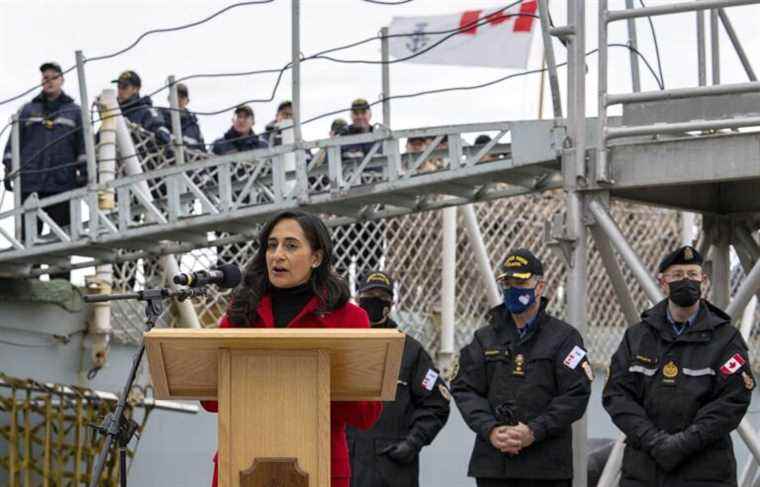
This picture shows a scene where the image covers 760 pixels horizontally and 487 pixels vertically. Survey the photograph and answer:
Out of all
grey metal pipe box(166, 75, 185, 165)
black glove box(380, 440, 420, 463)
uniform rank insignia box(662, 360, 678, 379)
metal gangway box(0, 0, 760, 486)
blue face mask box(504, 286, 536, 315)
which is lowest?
black glove box(380, 440, 420, 463)

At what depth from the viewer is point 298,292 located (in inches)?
213

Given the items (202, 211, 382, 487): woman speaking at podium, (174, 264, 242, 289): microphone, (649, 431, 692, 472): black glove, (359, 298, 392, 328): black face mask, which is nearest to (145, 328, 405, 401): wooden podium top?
(202, 211, 382, 487): woman speaking at podium

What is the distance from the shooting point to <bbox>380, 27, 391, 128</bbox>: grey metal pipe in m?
9.95

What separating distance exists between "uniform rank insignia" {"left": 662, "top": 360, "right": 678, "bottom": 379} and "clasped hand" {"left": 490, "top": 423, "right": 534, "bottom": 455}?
673 millimetres

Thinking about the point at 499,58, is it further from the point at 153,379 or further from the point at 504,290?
the point at 153,379

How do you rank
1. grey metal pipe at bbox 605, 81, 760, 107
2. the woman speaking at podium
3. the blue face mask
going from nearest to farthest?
the woman speaking at podium → grey metal pipe at bbox 605, 81, 760, 107 → the blue face mask

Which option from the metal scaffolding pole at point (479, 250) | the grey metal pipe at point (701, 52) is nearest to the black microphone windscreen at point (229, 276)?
the grey metal pipe at point (701, 52)

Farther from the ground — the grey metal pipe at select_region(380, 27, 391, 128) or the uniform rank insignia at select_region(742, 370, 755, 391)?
the grey metal pipe at select_region(380, 27, 391, 128)

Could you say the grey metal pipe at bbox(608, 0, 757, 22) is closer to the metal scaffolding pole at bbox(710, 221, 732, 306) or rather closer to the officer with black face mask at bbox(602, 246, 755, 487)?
the officer with black face mask at bbox(602, 246, 755, 487)

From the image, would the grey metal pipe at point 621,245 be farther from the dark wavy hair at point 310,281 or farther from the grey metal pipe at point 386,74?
the dark wavy hair at point 310,281

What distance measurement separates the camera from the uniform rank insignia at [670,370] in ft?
24.5

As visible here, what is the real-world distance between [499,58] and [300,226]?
718 centimetres

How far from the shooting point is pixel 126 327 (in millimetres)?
12328

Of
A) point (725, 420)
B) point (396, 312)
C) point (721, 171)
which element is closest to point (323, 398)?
point (725, 420)
